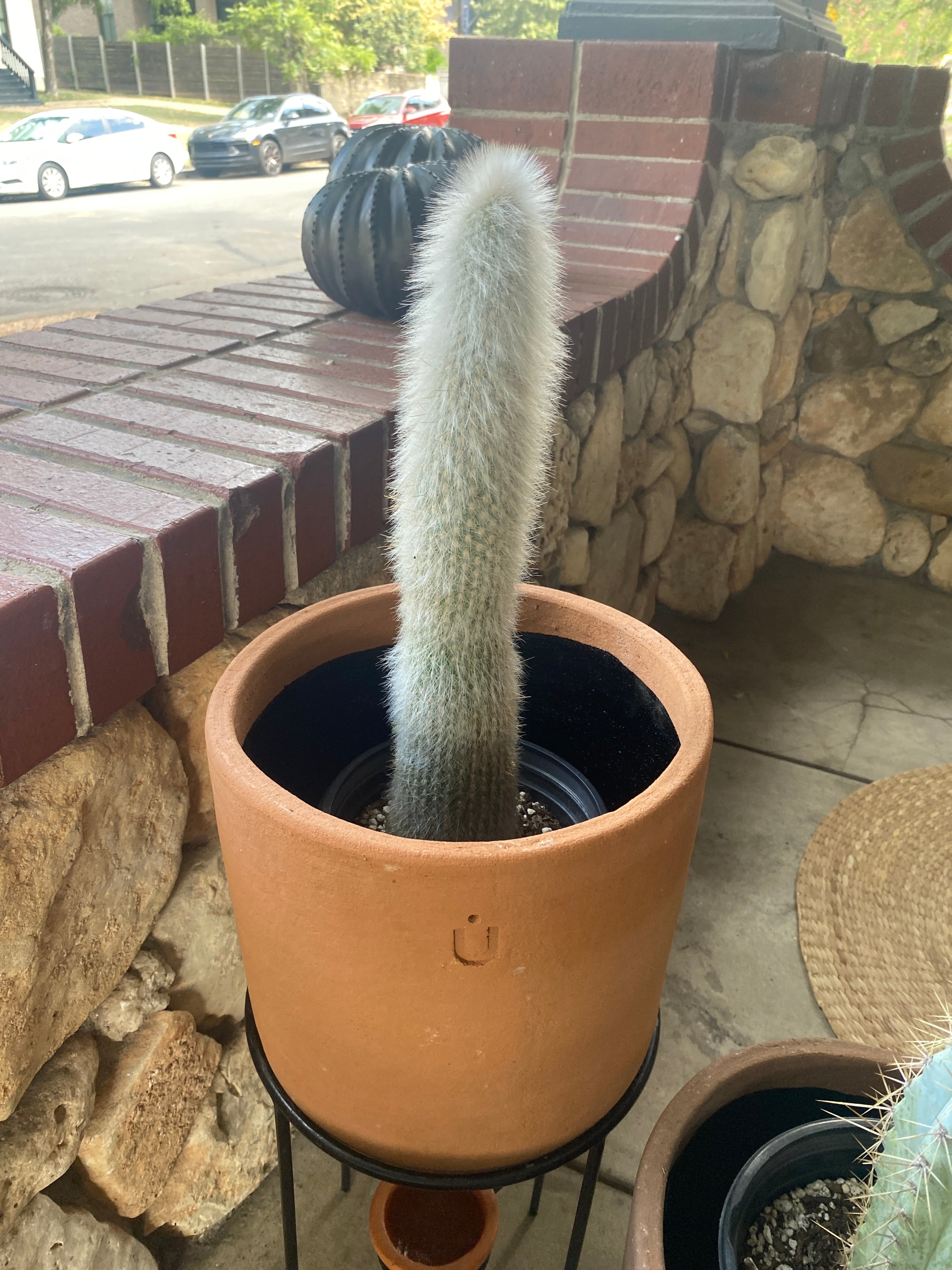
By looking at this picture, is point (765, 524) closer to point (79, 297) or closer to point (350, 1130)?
point (350, 1130)

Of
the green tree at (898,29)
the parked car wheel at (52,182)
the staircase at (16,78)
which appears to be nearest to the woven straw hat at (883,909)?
the green tree at (898,29)

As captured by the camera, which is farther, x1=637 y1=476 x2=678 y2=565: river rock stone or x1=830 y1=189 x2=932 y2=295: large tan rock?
x1=830 y1=189 x2=932 y2=295: large tan rock

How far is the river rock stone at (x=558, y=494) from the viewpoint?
5.52ft

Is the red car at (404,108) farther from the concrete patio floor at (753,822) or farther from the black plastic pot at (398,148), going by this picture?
the black plastic pot at (398,148)

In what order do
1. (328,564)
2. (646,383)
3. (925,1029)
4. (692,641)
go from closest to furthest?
1. (328,564)
2. (925,1029)
3. (646,383)
4. (692,641)

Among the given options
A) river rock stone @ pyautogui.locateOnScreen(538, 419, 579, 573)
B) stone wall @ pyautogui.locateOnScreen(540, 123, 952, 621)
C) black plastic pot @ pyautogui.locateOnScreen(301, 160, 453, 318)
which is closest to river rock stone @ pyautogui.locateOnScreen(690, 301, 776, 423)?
stone wall @ pyautogui.locateOnScreen(540, 123, 952, 621)

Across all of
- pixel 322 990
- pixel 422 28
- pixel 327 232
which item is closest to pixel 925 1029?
pixel 322 990

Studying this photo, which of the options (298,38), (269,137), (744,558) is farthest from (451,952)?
(298,38)

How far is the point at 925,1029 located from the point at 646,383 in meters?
1.53

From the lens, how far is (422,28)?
22969 millimetres

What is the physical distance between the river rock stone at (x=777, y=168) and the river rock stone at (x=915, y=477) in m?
1.00

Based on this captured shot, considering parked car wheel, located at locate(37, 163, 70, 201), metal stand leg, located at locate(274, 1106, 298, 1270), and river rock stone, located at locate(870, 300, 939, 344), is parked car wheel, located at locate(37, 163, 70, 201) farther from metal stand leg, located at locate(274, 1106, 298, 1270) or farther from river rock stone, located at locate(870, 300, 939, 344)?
metal stand leg, located at locate(274, 1106, 298, 1270)

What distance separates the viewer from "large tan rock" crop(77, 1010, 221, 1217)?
1027 millimetres

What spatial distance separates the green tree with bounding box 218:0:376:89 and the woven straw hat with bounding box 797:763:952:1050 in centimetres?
2483
